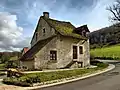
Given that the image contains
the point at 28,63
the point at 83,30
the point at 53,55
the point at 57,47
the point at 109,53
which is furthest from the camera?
the point at 109,53

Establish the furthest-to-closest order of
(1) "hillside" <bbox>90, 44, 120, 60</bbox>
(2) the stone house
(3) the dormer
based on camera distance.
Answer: (1) "hillside" <bbox>90, 44, 120, 60</bbox>
(3) the dormer
(2) the stone house

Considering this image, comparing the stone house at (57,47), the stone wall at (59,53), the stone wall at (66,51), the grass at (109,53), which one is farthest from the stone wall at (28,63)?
the grass at (109,53)

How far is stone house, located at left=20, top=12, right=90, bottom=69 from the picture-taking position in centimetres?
2531

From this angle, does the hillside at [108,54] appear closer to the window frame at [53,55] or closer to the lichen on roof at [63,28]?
the lichen on roof at [63,28]

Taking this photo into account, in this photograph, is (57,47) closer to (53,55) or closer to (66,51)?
(53,55)

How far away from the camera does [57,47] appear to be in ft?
86.7

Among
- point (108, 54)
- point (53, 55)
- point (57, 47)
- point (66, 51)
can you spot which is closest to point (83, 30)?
point (66, 51)

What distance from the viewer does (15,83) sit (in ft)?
48.4

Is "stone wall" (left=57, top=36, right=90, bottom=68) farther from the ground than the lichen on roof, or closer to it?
closer to it

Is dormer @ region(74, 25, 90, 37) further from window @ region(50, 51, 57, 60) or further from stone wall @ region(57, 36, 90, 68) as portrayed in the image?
window @ region(50, 51, 57, 60)

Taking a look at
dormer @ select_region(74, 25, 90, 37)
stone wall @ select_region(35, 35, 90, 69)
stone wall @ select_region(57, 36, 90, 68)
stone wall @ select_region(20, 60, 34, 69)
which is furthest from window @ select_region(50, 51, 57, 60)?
dormer @ select_region(74, 25, 90, 37)

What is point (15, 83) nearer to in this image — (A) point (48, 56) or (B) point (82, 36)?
(A) point (48, 56)

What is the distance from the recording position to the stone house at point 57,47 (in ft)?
83.0

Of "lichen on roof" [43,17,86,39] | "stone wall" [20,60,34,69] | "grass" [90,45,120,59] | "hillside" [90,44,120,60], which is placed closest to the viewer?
"stone wall" [20,60,34,69]
